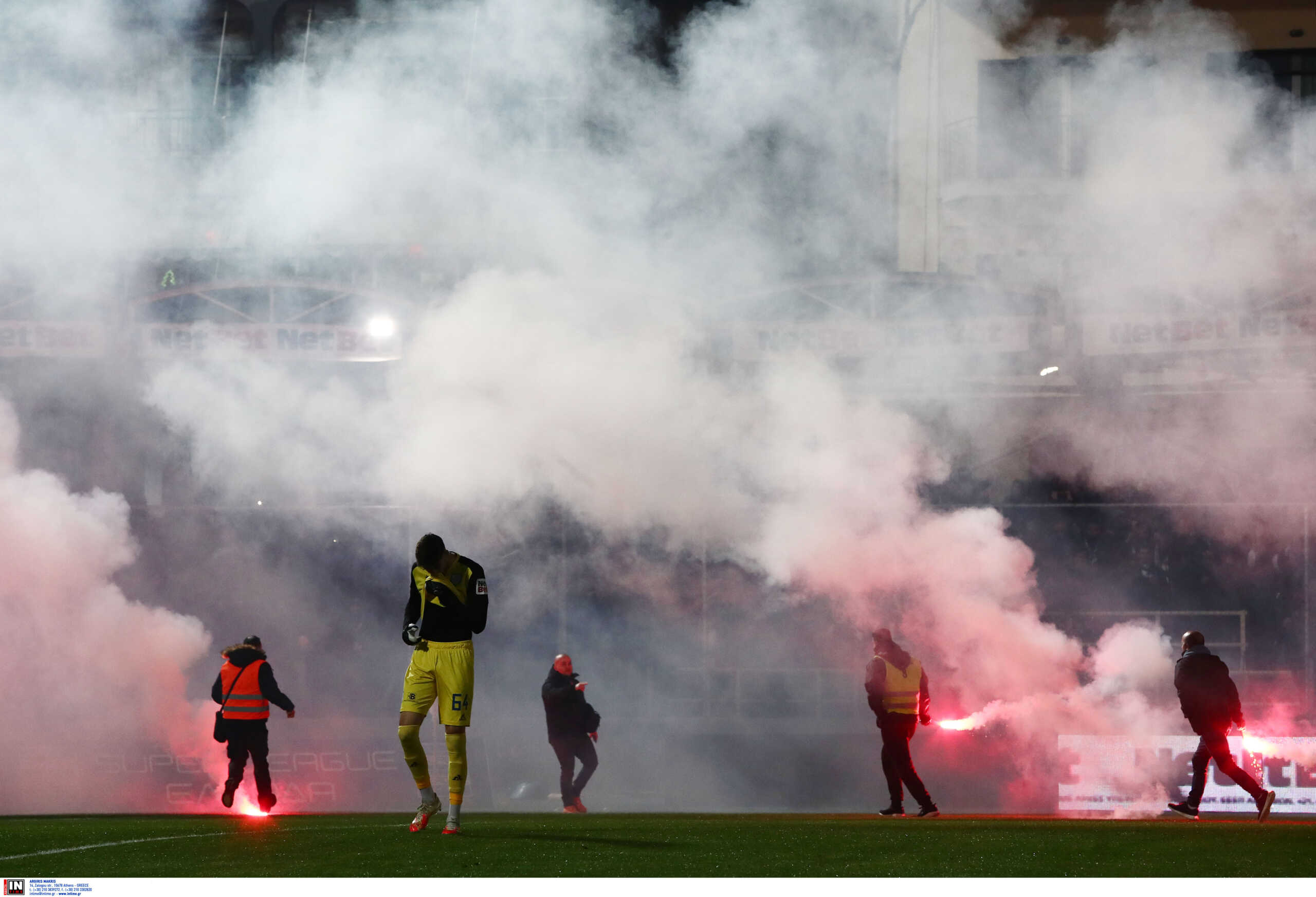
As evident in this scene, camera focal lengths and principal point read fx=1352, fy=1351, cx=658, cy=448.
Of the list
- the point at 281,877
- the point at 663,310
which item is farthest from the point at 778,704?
the point at 281,877

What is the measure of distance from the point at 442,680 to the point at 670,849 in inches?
46.9

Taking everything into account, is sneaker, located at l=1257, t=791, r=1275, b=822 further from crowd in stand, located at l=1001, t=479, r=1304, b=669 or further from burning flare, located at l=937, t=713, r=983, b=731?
crowd in stand, located at l=1001, t=479, r=1304, b=669

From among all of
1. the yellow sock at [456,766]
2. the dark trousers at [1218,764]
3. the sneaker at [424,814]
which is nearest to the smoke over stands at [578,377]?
the dark trousers at [1218,764]

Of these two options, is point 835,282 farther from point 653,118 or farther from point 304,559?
point 304,559

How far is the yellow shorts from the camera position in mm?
5711

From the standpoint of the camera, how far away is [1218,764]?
26.7 ft

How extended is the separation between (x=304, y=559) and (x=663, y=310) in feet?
20.8

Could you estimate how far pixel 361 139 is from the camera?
1138 centimetres

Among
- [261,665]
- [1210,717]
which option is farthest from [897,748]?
[261,665]

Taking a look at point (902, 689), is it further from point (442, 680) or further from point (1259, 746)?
point (1259, 746)

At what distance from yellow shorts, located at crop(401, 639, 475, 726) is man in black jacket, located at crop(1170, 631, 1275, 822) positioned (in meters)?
4.61

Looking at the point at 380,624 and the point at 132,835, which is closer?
the point at 132,835

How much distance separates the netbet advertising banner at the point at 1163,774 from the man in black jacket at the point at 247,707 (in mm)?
6297

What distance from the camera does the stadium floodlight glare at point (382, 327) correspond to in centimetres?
1252
